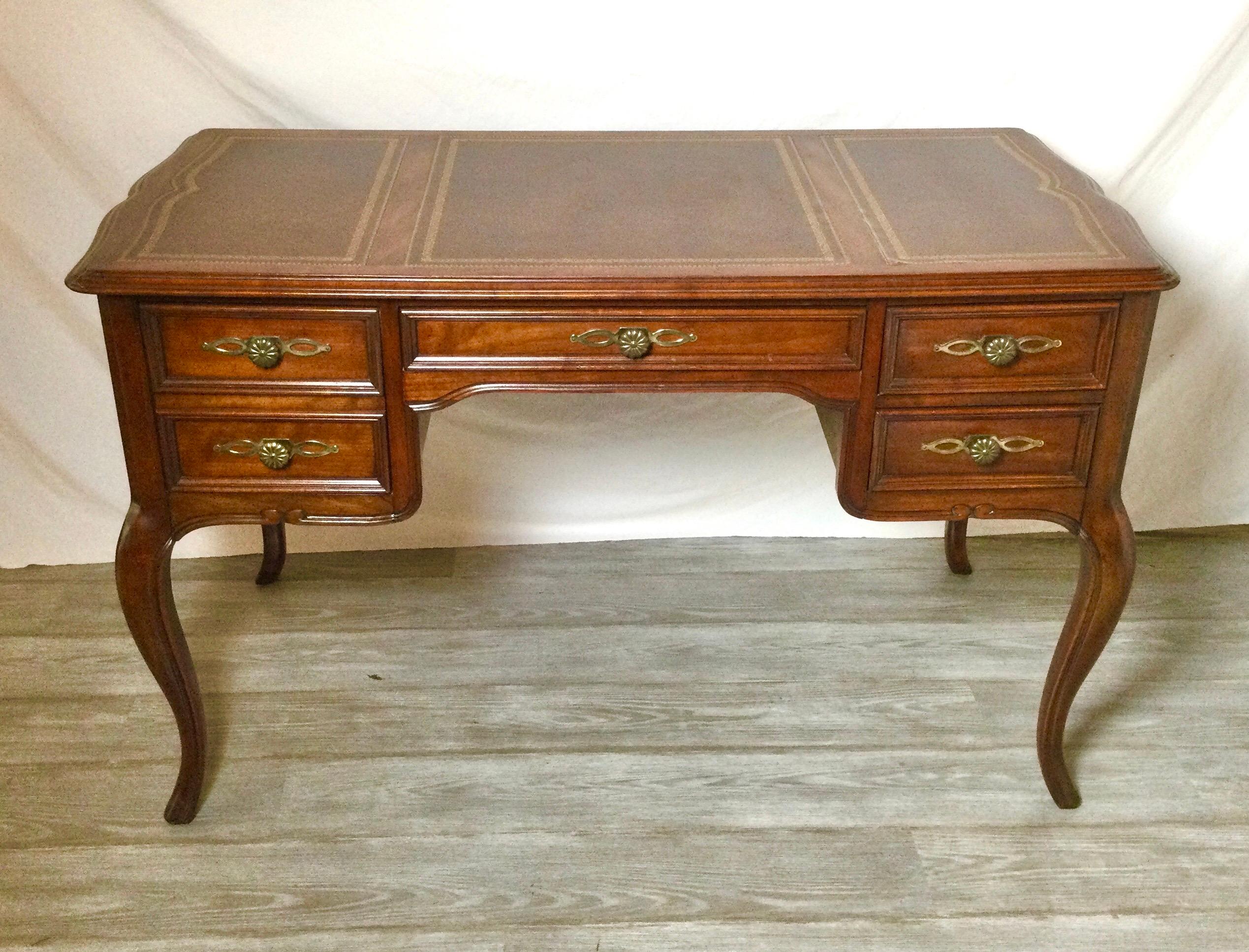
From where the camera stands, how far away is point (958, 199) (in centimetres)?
202

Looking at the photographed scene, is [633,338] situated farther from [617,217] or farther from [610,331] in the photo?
[617,217]

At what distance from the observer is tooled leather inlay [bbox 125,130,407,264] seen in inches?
71.3

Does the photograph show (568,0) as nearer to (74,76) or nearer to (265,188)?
(265,188)

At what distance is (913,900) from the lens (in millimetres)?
1980

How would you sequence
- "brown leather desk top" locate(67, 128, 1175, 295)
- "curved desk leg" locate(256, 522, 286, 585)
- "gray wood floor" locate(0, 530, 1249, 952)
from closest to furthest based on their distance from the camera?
"brown leather desk top" locate(67, 128, 1175, 295) → "gray wood floor" locate(0, 530, 1249, 952) → "curved desk leg" locate(256, 522, 286, 585)

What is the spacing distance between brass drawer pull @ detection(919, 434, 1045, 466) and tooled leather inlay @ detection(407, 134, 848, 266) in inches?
12.2

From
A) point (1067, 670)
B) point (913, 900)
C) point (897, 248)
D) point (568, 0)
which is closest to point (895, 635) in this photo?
point (1067, 670)

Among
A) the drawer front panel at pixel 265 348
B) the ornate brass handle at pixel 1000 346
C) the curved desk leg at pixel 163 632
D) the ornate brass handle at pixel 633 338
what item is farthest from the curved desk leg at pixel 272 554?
the ornate brass handle at pixel 1000 346

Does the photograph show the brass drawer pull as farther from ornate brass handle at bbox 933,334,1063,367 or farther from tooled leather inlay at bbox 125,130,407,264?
tooled leather inlay at bbox 125,130,407,264

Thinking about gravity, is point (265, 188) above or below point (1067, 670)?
above

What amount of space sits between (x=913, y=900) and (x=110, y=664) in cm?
153

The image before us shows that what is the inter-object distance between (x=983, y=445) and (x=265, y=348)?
102 centimetres

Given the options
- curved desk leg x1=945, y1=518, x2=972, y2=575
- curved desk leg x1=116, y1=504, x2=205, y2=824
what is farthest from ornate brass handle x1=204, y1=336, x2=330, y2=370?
curved desk leg x1=945, y1=518, x2=972, y2=575

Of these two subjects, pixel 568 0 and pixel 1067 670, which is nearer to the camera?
pixel 1067 670
